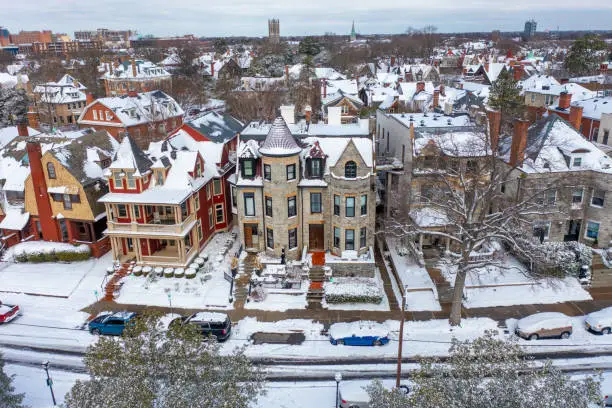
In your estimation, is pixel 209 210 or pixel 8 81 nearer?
pixel 209 210

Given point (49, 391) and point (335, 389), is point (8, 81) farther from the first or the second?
point (335, 389)

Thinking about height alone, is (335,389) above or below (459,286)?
below

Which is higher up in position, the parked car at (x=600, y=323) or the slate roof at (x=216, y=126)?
the slate roof at (x=216, y=126)

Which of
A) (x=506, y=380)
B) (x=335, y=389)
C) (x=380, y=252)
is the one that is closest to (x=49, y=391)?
(x=335, y=389)

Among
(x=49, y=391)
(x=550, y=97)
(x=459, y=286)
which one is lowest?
(x=49, y=391)

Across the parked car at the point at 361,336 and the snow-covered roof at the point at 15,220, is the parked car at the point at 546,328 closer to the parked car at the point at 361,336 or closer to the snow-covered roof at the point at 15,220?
the parked car at the point at 361,336

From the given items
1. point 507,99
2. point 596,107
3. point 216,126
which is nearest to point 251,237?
point 216,126

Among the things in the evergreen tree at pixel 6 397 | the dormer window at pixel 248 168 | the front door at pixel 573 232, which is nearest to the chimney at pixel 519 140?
the front door at pixel 573 232
